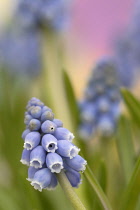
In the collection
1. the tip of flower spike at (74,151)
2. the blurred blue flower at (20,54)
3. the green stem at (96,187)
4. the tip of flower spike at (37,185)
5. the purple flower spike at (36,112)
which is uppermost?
the blurred blue flower at (20,54)

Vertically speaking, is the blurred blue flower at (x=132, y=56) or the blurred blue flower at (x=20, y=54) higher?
the blurred blue flower at (x=20, y=54)

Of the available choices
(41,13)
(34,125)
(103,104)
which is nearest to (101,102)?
(103,104)

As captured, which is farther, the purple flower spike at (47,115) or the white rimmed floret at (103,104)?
the white rimmed floret at (103,104)

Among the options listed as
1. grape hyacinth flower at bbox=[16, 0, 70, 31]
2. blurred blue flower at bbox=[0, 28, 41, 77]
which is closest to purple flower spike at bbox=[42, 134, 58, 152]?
grape hyacinth flower at bbox=[16, 0, 70, 31]

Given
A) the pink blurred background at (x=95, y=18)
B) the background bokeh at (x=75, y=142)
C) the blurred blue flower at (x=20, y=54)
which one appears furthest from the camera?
the pink blurred background at (x=95, y=18)

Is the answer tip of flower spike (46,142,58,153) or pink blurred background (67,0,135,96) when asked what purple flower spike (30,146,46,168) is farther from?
pink blurred background (67,0,135,96)

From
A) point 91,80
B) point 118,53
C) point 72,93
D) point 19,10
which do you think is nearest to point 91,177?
point 72,93

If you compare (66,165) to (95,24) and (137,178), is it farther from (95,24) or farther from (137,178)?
(95,24)

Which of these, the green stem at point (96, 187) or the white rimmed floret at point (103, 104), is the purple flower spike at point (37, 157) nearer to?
the green stem at point (96, 187)

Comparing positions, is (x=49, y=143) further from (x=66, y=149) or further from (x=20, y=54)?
(x=20, y=54)

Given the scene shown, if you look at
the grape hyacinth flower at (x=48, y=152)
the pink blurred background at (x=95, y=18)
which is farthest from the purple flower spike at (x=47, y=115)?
the pink blurred background at (x=95, y=18)
